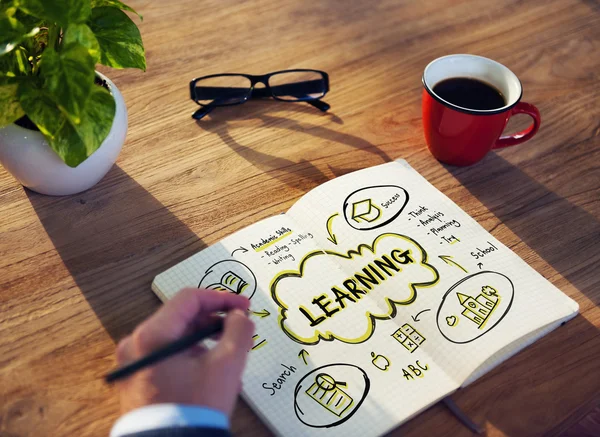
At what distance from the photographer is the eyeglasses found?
37.0 inches

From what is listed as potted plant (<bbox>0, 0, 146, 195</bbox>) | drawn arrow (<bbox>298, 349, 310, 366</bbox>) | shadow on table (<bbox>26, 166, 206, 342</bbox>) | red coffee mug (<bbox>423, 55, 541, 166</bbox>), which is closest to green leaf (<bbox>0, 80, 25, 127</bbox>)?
potted plant (<bbox>0, 0, 146, 195</bbox>)

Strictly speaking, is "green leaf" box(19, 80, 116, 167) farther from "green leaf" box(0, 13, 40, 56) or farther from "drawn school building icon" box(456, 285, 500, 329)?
"drawn school building icon" box(456, 285, 500, 329)

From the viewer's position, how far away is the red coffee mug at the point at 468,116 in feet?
2.67

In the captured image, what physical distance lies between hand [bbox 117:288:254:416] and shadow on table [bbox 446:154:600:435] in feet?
0.85

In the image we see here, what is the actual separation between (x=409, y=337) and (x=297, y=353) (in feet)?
0.41

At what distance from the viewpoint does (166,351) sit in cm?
53

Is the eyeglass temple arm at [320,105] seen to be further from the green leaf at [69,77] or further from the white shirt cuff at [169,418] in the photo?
the white shirt cuff at [169,418]

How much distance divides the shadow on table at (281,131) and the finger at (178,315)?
285mm

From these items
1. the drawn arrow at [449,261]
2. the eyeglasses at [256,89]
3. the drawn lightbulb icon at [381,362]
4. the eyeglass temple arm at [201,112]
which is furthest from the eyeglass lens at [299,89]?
the drawn lightbulb icon at [381,362]

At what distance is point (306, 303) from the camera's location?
71cm

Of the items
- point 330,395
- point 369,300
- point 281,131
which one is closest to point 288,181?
point 281,131

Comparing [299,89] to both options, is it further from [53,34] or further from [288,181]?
[53,34]

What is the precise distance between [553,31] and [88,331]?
0.94 meters

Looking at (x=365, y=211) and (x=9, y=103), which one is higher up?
(x=9, y=103)
